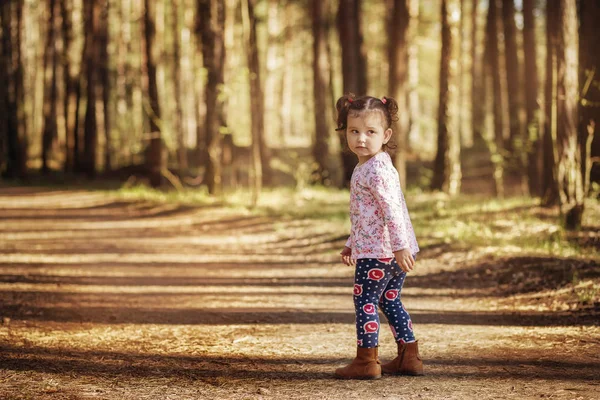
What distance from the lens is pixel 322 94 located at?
71.1ft

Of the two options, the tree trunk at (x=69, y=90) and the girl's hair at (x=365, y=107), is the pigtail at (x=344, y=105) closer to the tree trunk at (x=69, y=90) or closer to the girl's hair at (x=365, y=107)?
the girl's hair at (x=365, y=107)

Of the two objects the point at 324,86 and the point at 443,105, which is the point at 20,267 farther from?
the point at 324,86

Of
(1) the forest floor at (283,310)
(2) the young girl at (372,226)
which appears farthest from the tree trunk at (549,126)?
(2) the young girl at (372,226)

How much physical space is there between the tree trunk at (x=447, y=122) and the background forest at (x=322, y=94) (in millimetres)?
30

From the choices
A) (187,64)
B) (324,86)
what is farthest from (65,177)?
(187,64)

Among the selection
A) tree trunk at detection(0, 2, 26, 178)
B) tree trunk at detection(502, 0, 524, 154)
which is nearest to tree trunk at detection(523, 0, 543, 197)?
tree trunk at detection(502, 0, 524, 154)

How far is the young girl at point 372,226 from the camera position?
486cm

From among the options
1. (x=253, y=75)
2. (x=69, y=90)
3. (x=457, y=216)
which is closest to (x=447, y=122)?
(x=457, y=216)

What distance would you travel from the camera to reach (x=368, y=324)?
16.1 ft

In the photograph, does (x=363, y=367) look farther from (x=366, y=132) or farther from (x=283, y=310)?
(x=283, y=310)

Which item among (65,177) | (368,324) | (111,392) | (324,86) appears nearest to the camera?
(111,392)

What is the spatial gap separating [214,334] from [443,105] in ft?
37.6

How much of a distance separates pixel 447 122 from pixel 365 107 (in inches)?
478

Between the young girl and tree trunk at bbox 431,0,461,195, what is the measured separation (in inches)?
461
